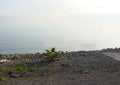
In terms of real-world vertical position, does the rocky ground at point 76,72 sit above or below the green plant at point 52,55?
below

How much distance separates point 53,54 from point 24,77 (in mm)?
5314

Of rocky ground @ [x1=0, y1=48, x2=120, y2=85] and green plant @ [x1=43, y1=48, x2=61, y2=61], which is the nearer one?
rocky ground @ [x1=0, y1=48, x2=120, y2=85]

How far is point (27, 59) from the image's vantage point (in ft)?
97.5

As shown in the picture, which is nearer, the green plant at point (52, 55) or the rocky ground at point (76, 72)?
the rocky ground at point (76, 72)

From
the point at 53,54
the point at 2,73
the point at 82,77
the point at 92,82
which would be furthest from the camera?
the point at 53,54

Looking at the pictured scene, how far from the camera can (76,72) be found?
24.2 metres

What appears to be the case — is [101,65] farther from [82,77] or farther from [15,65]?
[15,65]

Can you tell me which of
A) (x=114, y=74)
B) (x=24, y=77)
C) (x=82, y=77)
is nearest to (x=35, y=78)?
(x=24, y=77)

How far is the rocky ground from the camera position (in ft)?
69.5

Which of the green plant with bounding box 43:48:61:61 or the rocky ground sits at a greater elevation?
the green plant with bounding box 43:48:61:61

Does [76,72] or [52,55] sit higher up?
[52,55]

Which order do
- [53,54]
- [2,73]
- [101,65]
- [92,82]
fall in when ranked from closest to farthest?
[92,82] → [2,73] → [101,65] → [53,54]

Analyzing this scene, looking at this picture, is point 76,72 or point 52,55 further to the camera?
point 52,55

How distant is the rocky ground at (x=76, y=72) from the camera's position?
21.2 meters
